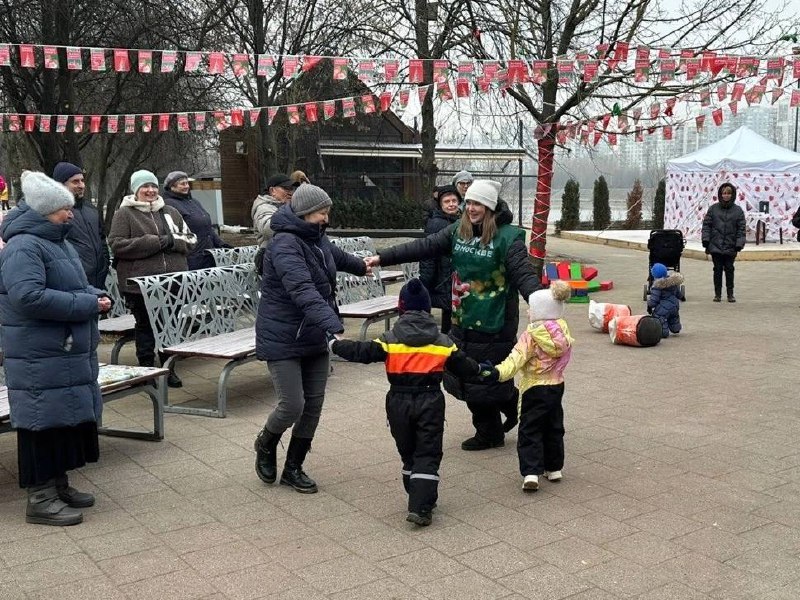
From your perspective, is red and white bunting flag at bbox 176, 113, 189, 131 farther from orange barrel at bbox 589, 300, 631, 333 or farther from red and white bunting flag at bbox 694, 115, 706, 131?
red and white bunting flag at bbox 694, 115, 706, 131

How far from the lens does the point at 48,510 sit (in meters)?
4.55

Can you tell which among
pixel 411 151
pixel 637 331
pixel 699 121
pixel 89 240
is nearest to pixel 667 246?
pixel 699 121

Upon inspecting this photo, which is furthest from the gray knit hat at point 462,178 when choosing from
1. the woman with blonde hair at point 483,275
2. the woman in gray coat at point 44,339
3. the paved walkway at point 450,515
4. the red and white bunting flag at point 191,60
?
the woman in gray coat at point 44,339

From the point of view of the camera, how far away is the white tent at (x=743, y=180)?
21406mm

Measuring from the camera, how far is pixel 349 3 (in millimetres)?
16953

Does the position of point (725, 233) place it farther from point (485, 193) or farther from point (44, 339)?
point (44, 339)

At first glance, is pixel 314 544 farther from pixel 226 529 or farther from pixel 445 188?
pixel 445 188

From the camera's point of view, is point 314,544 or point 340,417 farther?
point 340,417

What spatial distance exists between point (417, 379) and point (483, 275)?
3.58 feet

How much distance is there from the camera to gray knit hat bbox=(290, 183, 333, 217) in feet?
15.9

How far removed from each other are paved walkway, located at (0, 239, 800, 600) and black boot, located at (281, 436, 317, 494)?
9cm

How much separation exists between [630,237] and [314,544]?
21.3 meters

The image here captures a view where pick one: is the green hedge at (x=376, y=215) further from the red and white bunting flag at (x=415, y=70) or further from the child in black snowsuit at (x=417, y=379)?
the child in black snowsuit at (x=417, y=379)

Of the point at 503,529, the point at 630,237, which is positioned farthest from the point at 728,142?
the point at 503,529
